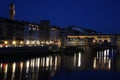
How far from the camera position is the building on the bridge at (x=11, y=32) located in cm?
5256

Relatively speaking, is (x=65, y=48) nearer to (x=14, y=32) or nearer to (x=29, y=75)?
(x=14, y=32)

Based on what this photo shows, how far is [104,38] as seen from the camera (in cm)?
7725

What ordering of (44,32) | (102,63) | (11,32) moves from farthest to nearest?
(44,32) < (11,32) < (102,63)

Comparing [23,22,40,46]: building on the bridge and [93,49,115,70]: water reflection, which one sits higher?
[23,22,40,46]: building on the bridge

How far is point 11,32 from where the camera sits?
56000 mm

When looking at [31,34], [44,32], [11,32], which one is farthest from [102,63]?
[44,32]

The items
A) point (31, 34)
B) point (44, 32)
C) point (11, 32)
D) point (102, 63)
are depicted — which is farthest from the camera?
point (44, 32)

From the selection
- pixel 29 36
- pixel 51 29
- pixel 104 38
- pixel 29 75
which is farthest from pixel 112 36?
pixel 29 75

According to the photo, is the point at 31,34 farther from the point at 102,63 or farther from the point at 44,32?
the point at 102,63

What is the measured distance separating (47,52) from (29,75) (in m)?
26.2

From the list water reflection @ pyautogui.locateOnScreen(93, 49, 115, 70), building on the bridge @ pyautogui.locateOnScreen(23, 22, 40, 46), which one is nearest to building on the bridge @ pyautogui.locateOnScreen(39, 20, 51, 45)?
building on the bridge @ pyautogui.locateOnScreen(23, 22, 40, 46)

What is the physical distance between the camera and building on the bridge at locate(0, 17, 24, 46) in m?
52.6

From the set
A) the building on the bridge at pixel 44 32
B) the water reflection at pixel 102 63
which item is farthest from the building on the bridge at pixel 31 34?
the water reflection at pixel 102 63

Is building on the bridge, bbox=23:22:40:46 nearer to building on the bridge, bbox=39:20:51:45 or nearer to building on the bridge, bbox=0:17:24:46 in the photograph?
building on the bridge, bbox=0:17:24:46
